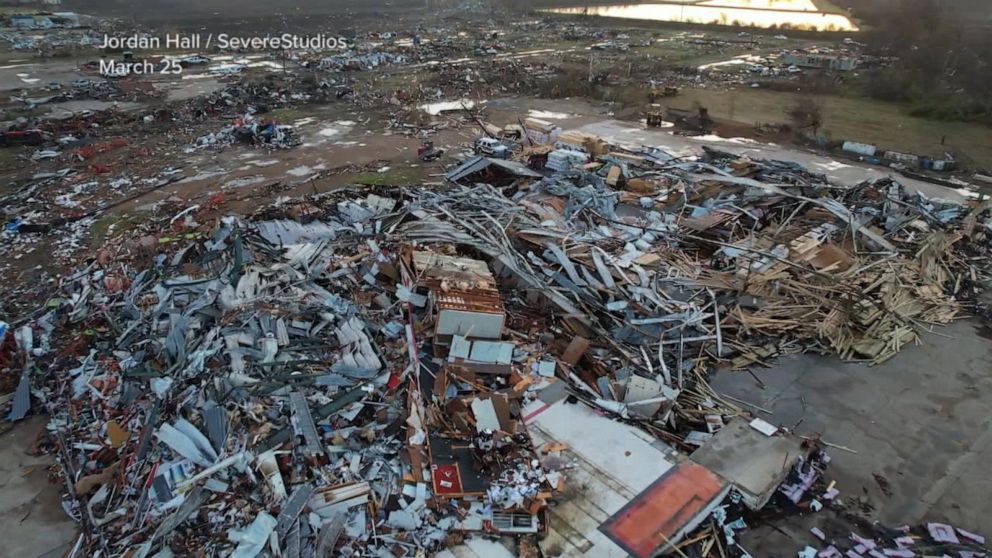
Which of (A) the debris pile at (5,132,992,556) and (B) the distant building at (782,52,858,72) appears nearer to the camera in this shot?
(A) the debris pile at (5,132,992,556)

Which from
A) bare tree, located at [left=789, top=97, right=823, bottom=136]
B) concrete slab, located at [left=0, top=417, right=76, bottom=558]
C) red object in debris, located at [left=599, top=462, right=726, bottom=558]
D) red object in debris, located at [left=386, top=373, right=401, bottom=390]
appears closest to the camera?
red object in debris, located at [left=599, top=462, right=726, bottom=558]

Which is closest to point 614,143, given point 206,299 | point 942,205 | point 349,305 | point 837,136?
point 837,136

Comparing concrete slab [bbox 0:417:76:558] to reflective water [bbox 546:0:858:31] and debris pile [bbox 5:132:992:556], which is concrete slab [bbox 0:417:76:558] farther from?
reflective water [bbox 546:0:858:31]

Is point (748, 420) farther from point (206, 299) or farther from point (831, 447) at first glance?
point (206, 299)

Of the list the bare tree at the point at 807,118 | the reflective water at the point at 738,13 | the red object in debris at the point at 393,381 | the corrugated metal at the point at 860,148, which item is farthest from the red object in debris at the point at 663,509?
the reflective water at the point at 738,13

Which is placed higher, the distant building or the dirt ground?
the distant building

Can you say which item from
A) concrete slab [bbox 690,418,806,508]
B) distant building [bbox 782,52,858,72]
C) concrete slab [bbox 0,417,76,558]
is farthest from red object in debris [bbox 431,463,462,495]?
distant building [bbox 782,52,858,72]
